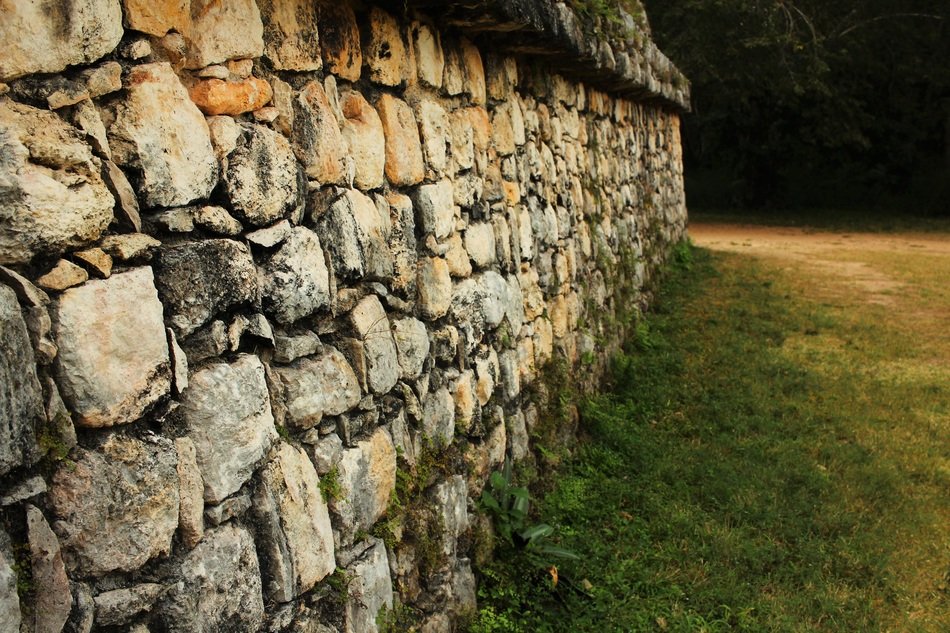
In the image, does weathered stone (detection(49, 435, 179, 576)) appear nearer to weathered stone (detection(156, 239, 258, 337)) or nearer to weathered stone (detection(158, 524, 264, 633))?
weathered stone (detection(158, 524, 264, 633))

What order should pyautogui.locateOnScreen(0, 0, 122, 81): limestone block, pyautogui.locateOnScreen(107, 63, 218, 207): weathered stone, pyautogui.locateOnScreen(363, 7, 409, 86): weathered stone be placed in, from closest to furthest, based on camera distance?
pyautogui.locateOnScreen(0, 0, 122, 81): limestone block, pyautogui.locateOnScreen(107, 63, 218, 207): weathered stone, pyautogui.locateOnScreen(363, 7, 409, 86): weathered stone

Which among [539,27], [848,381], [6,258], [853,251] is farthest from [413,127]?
[853,251]

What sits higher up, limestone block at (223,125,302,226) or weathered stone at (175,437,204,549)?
limestone block at (223,125,302,226)

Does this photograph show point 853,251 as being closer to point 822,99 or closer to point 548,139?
point 822,99

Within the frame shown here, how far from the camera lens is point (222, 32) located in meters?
2.06

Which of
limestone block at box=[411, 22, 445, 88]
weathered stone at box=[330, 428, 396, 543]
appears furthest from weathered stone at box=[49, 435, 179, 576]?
limestone block at box=[411, 22, 445, 88]

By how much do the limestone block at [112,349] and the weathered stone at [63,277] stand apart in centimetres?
1

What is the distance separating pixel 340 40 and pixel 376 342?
893 mm

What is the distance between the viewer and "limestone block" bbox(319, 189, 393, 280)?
2492 mm

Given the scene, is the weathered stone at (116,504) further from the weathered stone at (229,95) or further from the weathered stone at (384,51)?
the weathered stone at (384,51)

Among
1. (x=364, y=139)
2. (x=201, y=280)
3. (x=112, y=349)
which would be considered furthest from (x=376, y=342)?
(x=112, y=349)

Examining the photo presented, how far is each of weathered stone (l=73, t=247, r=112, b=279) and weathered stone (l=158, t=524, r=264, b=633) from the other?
1.98 ft

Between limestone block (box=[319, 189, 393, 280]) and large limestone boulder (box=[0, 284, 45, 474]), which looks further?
limestone block (box=[319, 189, 393, 280])

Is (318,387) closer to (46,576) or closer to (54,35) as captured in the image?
(46,576)
